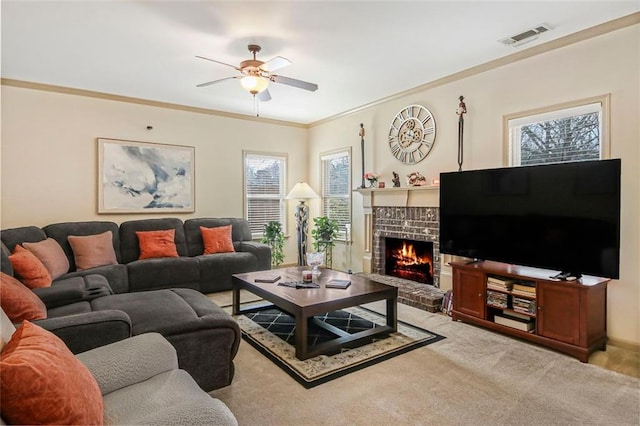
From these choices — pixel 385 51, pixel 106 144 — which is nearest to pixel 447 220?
pixel 385 51

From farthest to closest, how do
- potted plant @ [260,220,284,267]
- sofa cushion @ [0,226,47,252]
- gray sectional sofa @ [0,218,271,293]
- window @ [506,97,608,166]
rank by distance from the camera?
potted plant @ [260,220,284,267] → gray sectional sofa @ [0,218,271,293] → sofa cushion @ [0,226,47,252] → window @ [506,97,608,166]

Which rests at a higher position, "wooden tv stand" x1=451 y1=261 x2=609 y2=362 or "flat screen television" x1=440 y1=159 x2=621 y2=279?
"flat screen television" x1=440 y1=159 x2=621 y2=279

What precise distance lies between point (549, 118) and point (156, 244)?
4.84 m

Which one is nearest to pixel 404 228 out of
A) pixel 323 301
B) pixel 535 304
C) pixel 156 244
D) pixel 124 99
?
pixel 535 304

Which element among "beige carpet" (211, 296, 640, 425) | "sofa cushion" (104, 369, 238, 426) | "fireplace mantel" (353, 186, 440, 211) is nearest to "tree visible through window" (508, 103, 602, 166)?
"fireplace mantel" (353, 186, 440, 211)

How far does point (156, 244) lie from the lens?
494 centimetres

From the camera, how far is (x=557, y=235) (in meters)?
3.10

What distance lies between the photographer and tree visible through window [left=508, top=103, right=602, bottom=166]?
Result: 3.33m

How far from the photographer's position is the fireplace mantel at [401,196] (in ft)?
15.0

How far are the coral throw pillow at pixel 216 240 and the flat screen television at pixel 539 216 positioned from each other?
3.04m

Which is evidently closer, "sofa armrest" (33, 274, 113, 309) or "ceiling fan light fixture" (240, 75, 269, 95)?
"sofa armrest" (33, 274, 113, 309)

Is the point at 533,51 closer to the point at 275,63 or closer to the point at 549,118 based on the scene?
the point at 549,118

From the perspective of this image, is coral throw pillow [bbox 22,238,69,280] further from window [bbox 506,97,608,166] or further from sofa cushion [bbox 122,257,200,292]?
window [bbox 506,97,608,166]

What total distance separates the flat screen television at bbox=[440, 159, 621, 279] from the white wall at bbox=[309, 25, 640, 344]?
46 centimetres
